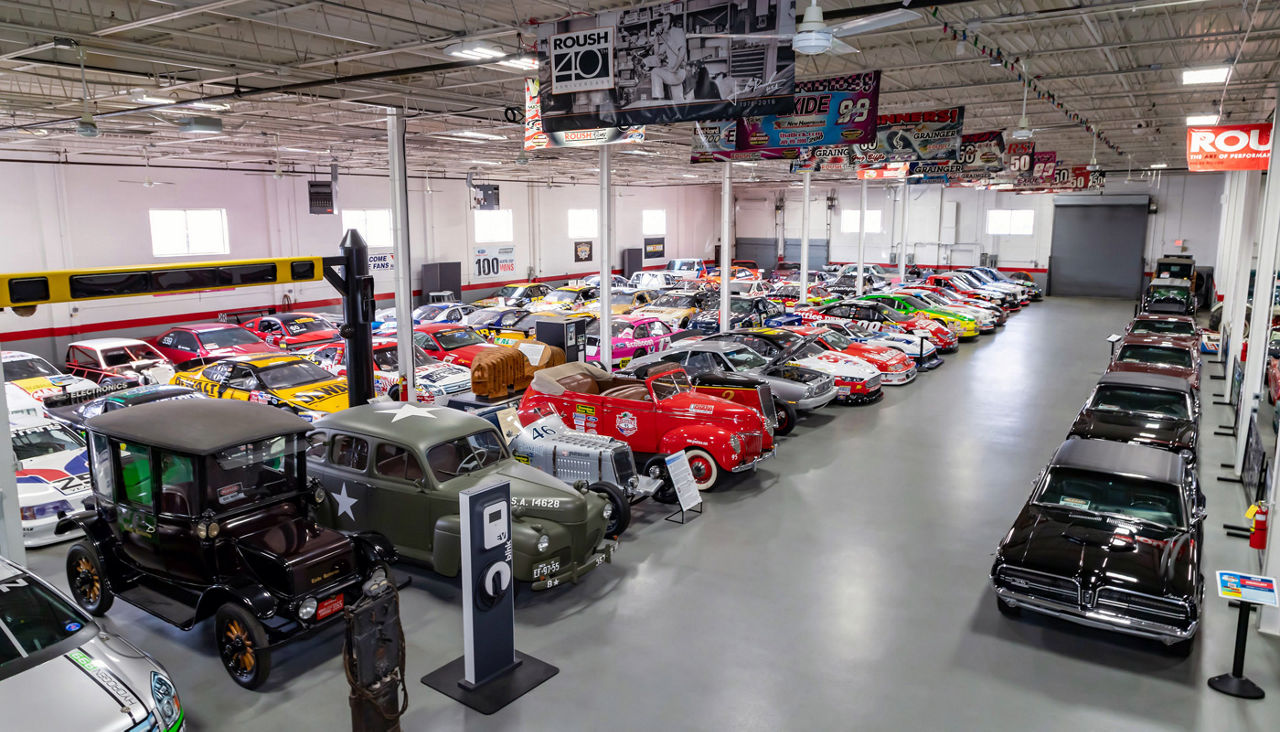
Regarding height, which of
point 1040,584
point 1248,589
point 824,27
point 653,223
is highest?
point 824,27

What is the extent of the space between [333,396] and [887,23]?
9.80 metres

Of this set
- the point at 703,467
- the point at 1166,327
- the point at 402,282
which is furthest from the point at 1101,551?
the point at 1166,327

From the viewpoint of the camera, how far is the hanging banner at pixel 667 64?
7.50 m

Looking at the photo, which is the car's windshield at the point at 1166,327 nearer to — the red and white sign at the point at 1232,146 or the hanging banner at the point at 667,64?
the red and white sign at the point at 1232,146

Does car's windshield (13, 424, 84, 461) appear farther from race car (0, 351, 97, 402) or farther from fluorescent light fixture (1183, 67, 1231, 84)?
fluorescent light fixture (1183, 67, 1231, 84)

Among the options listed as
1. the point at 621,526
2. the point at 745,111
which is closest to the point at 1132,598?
the point at 621,526

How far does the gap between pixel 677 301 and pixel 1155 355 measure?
42.5 feet

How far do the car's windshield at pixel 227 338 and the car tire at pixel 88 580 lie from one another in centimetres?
1088

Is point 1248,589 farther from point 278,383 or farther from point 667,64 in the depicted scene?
point 278,383

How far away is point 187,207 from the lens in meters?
23.9

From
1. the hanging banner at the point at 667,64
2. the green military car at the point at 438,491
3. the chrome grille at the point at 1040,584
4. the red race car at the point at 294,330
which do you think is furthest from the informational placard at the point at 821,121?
the red race car at the point at 294,330

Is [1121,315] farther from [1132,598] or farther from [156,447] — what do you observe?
[156,447]

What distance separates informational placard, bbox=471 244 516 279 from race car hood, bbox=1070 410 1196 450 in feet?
87.5

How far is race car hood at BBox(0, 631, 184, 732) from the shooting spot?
4.40 m
